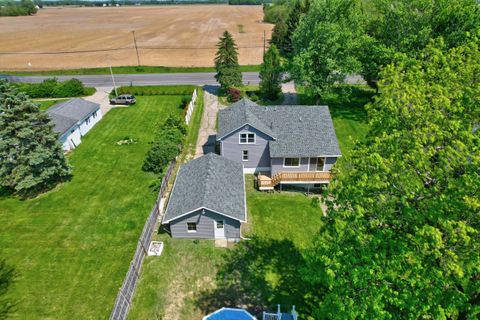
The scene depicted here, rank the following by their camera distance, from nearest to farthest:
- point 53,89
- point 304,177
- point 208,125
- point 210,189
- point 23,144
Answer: point 210,189, point 23,144, point 304,177, point 208,125, point 53,89

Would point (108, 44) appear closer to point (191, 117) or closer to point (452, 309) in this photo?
point (191, 117)

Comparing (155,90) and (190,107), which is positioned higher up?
(155,90)

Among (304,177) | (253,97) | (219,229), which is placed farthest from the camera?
(253,97)

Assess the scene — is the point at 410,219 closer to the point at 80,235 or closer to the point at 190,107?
the point at 80,235

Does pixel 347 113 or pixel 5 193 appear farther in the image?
pixel 347 113

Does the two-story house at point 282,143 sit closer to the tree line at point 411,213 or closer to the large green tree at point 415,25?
the tree line at point 411,213

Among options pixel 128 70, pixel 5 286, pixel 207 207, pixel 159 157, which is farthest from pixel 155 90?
pixel 5 286

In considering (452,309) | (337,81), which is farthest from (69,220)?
(337,81)
